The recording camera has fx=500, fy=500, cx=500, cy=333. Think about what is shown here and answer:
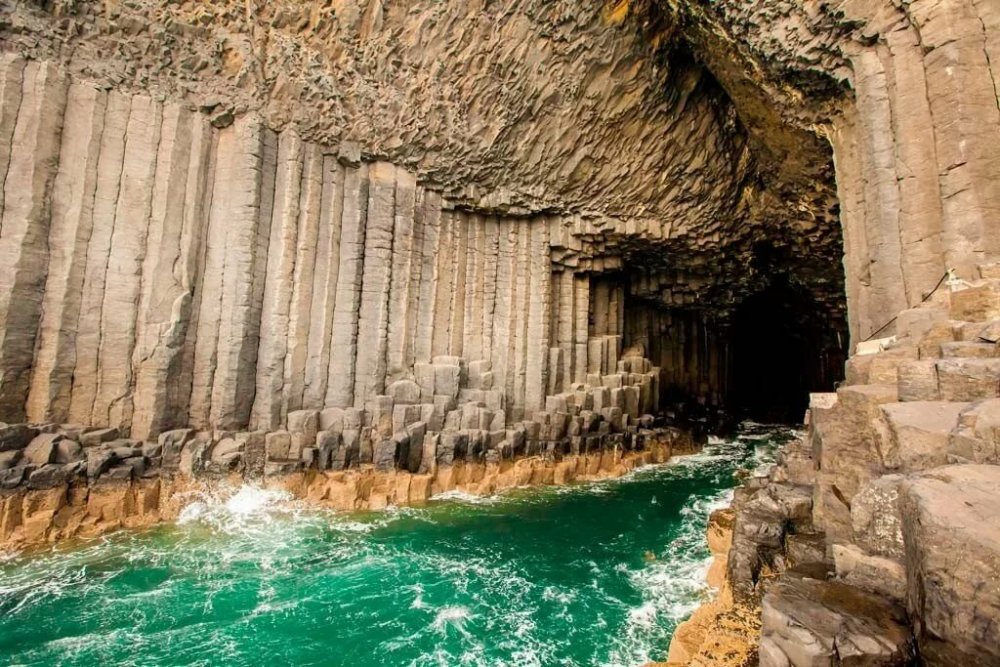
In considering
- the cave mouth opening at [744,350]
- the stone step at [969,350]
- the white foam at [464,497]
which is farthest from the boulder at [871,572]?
the cave mouth opening at [744,350]

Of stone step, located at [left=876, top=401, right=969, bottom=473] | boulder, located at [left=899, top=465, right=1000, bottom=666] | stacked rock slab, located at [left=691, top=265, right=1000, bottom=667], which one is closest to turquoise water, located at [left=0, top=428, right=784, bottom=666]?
stacked rock slab, located at [left=691, top=265, right=1000, bottom=667]

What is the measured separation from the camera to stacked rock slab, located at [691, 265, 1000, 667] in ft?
8.44

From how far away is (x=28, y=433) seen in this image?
8.17 m

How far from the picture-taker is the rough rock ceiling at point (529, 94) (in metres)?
9.77

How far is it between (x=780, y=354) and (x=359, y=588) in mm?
23873

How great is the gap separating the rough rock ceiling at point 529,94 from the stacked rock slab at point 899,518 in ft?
21.5

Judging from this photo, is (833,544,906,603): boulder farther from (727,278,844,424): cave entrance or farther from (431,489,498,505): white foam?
(727,278,844,424): cave entrance

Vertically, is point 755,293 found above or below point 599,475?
above

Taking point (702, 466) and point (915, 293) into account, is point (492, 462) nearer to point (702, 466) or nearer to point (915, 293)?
point (702, 466)

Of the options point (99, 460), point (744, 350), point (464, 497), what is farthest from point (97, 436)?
point (744, 350)

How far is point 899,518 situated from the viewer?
3.51m

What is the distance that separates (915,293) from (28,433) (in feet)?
45.8

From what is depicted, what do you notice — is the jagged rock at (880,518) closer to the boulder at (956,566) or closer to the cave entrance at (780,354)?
the boulder at (956,566)

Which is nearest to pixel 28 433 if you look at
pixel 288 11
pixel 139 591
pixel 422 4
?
pixel 139 591
